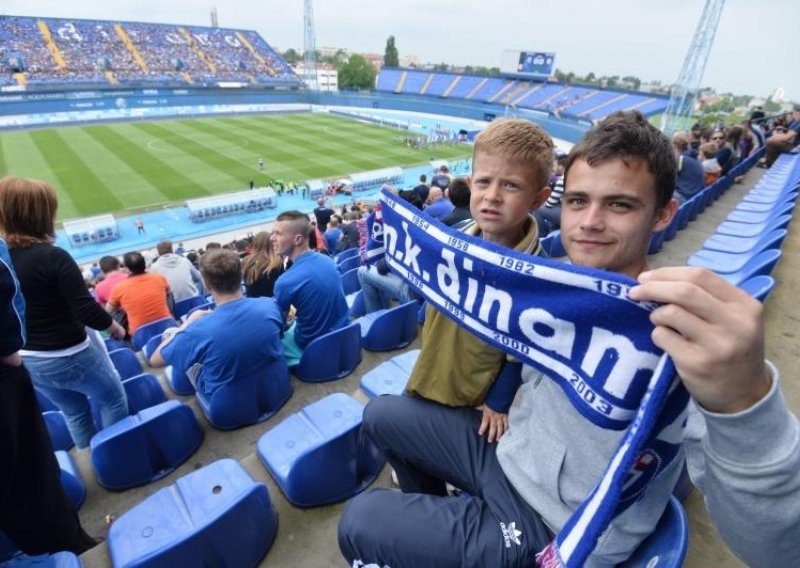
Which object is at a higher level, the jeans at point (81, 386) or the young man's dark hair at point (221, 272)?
the young man's dark hair at point (221, 272)

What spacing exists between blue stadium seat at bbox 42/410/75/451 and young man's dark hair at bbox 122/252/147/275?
6.29ft

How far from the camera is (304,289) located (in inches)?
140

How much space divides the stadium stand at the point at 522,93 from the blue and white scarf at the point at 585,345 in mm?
48636

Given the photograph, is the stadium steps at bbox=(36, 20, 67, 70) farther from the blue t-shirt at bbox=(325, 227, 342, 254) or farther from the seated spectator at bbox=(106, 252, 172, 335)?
the seated spectator at bbox=(106, 252, 172, 335)

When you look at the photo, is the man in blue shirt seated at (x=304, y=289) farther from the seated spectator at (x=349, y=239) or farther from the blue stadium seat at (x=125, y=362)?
the seated spectator at (x=349, y=239)

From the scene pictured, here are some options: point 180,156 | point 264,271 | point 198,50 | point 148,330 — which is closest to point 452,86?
point 198,50

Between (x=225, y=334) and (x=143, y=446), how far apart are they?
83 centimetres

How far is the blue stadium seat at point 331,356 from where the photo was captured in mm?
3445

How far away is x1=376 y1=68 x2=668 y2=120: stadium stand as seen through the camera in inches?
1870

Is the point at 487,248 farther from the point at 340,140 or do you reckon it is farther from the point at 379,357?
the point at 340,140

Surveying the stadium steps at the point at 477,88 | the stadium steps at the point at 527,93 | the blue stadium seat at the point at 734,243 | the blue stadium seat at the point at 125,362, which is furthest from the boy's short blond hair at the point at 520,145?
the stadium steps at the point at 477,88

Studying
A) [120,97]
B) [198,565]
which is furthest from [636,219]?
[120,97]

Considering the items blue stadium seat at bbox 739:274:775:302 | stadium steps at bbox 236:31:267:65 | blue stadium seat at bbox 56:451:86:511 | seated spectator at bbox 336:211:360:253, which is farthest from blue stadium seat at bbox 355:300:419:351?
stadium steps at bbox 236:31:267:65

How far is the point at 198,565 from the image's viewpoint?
1.70m
